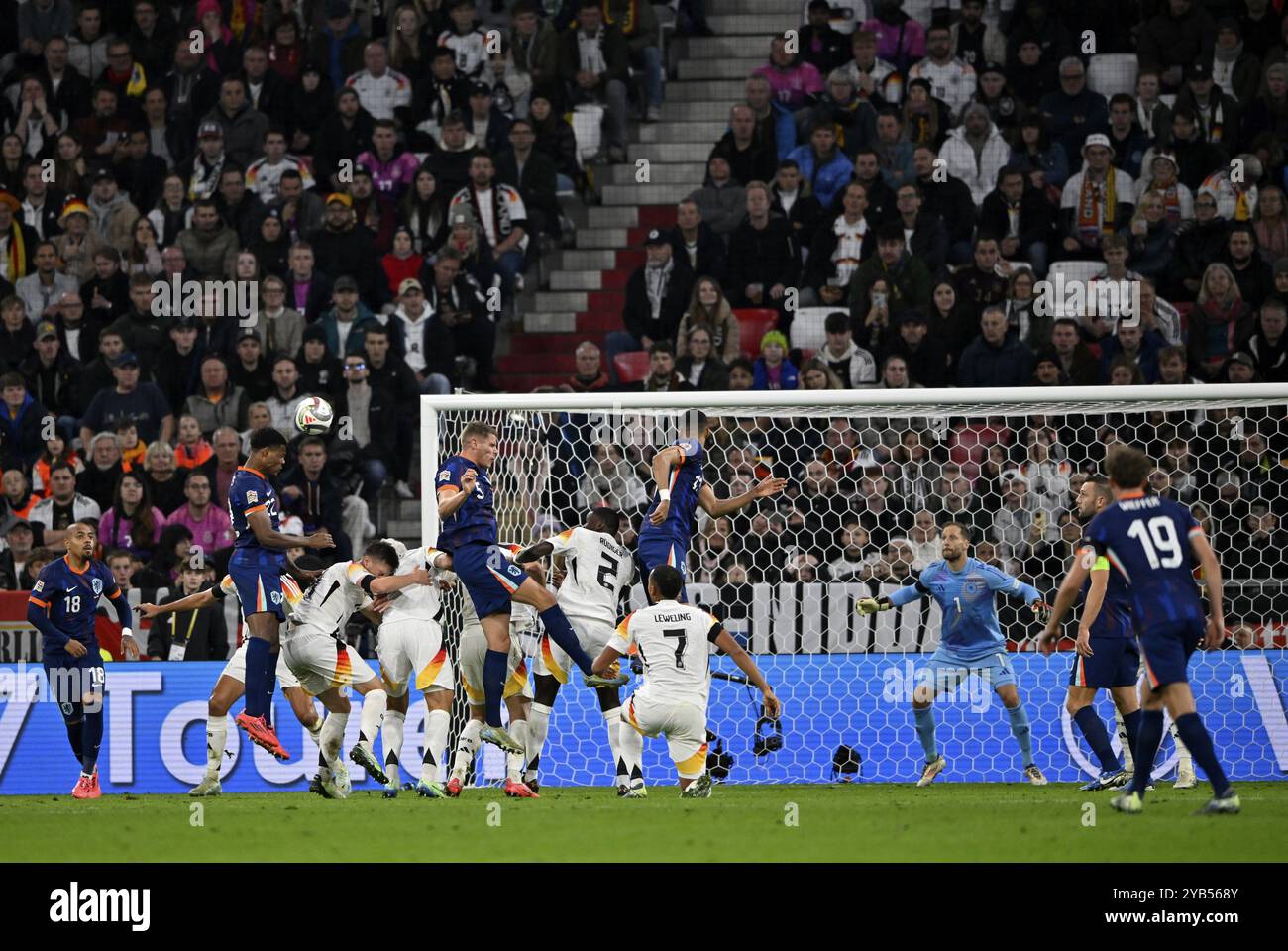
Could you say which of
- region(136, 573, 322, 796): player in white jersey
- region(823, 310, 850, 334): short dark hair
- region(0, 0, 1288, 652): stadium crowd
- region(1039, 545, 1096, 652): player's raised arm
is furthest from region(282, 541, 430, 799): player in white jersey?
region(823, 310, 850, 334): short dark hair

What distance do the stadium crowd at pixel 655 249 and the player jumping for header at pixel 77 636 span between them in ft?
7.69

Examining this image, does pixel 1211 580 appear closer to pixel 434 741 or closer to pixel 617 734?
pixel 617 734

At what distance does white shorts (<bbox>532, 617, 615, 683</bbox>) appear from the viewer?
36.6ft

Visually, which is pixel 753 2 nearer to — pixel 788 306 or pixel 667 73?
pixel 667 73

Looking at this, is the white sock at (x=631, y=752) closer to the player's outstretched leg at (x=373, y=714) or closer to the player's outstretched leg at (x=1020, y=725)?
the player's outstretched leg at (x=373, y=714)

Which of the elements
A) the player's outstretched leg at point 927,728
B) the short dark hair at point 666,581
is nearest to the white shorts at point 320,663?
the short dark hair at point 666,581

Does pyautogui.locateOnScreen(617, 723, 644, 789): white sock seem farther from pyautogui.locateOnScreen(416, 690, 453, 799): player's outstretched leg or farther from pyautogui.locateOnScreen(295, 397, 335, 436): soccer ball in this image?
pyautogui.locateOnScreen(295, 397, 335, 436): soccer ball

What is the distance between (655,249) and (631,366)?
1093mm

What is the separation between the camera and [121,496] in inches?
600

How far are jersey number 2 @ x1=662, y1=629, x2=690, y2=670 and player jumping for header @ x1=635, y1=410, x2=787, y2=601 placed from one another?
1098 millimetres

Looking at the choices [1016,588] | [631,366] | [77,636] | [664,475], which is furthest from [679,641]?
[631,366]

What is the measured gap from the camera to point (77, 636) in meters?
11.8

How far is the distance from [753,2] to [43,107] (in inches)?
302

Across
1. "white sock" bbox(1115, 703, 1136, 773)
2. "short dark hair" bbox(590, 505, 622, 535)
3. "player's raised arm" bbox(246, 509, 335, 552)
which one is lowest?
"white sock" bbox(1115, 703, 1136, 773)
